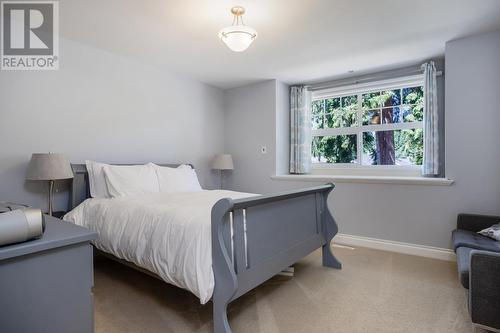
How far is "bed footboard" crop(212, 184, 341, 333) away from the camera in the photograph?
5.03ft

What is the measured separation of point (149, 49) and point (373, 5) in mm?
2248

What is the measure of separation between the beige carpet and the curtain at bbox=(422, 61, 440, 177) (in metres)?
1.10

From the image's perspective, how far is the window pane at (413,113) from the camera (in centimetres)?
355

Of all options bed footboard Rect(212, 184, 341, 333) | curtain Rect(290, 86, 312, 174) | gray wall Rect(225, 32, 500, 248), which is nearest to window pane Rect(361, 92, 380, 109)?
curtain Rect(290, 86, 312, 174)

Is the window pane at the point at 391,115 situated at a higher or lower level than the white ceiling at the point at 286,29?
lower

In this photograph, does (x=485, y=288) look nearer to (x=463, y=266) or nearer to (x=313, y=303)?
(x=463, y=266)

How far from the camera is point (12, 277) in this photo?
0.76m

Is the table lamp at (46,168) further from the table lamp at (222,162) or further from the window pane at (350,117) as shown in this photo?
the window pane at (350,117)

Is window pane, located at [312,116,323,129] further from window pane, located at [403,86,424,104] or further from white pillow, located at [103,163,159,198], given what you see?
white pillow, located at [103,163,159,198]

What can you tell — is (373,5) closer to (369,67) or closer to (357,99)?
(369,67)

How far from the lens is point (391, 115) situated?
3760mm

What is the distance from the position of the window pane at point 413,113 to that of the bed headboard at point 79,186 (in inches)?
153

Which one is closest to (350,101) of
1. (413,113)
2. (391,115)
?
(391,115)

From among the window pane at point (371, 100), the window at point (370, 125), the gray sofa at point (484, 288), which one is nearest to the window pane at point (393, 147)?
the window at point (370, 125)
